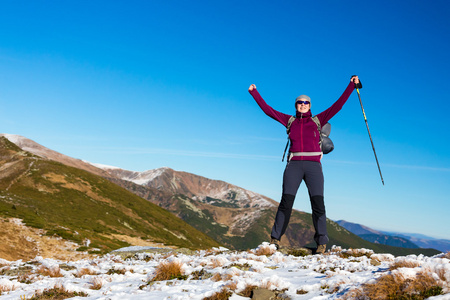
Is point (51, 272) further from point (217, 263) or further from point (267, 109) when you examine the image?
point (267, 109)

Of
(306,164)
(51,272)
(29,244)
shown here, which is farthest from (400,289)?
(29,244)

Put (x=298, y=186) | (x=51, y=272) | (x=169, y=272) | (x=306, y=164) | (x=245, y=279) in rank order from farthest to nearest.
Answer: (x=298, y=186) < (x=306, y=164) < (x=51, y=272) < (x=169, y=272) < (x=245, y=279)

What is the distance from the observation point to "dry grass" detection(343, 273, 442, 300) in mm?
3992

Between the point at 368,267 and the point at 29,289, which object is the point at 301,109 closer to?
the point at 368,267

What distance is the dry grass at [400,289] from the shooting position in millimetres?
3992

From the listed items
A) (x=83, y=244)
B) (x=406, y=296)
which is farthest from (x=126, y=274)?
(x=83, y=244)

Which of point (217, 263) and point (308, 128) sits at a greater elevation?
point (308, 128)

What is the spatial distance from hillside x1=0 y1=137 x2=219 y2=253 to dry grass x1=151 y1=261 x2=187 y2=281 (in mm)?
40948

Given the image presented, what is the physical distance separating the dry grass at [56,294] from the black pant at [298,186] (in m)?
5.95

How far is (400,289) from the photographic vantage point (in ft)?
13.7

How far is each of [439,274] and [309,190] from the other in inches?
244

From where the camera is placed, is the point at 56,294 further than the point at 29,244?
No

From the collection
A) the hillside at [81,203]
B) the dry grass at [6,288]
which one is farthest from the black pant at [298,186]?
the hillside at [81,203]

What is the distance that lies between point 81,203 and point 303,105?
266ft
